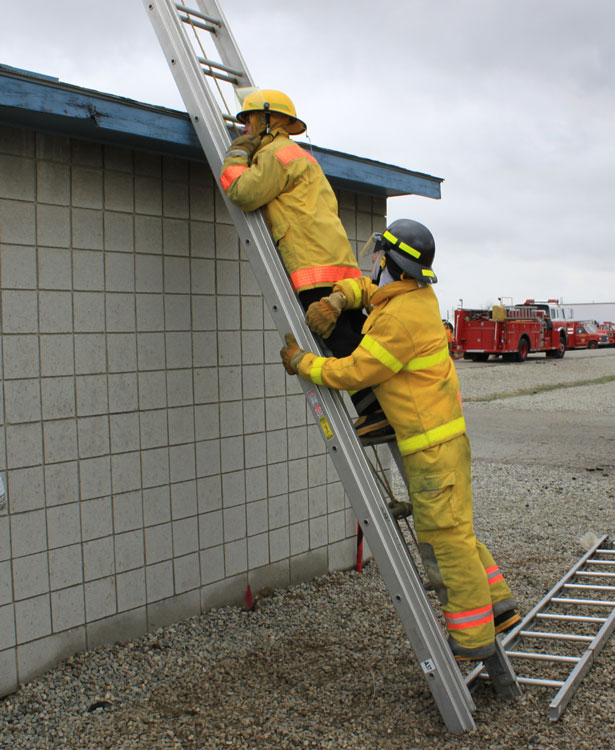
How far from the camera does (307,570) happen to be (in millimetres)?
5305

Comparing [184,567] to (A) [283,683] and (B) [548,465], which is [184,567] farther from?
(B) [548,465]

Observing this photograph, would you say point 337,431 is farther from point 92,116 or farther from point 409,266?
point 92,116

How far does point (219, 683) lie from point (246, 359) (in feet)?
6.58

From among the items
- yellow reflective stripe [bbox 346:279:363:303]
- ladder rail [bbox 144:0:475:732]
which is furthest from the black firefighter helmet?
ladder rail [bbox 144:0:475:732]

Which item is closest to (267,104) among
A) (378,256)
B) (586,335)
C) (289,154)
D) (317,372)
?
(289,154)

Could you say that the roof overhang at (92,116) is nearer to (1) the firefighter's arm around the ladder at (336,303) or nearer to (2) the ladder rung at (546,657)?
(1) the firefighter's arm around the ladder at (336,303)

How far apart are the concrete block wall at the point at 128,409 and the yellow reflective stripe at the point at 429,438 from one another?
5.37ft

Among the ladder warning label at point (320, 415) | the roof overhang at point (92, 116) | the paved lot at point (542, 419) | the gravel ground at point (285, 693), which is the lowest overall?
the gravel ground at point (285, 693)

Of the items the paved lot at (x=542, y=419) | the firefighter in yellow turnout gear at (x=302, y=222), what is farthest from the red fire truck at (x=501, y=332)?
the firefighter in yellow turnout gear at (x=302, y=222)

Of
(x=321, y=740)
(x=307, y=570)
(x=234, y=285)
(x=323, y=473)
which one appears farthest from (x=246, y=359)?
(x=321, y=740)

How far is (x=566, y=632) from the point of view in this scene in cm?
454

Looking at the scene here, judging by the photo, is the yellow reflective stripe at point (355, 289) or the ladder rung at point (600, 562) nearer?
the yellow reflective stripe at point (355, 289)

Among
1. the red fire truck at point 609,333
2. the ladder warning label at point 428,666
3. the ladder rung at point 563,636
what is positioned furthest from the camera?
the red fire truck at point 609,333

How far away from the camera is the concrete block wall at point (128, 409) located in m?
3.77
